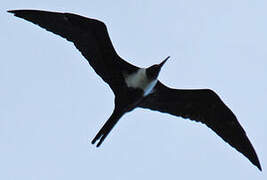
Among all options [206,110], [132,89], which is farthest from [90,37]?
[206,110]

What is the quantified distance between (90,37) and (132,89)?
1.10m

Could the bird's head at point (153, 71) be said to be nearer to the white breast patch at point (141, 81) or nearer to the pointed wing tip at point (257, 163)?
the white breast patch at point (141, 81)

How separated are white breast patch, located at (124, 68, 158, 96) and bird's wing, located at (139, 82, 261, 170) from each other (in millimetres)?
328

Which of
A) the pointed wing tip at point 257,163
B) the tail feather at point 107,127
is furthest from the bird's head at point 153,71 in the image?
the pointed wing tip at point 257,163

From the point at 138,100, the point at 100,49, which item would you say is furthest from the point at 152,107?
the point at 100,49

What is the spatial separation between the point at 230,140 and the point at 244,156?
0.36 m

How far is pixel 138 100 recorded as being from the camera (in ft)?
39.0

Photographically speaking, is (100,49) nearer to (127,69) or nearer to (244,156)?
(127,69)

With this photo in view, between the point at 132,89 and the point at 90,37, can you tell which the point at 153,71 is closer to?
the point at 132,89

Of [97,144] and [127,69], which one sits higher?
[127,69]

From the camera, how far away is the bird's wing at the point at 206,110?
40.3 ft

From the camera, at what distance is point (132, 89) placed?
1182cm

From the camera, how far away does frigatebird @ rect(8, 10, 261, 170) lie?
11.8 metres

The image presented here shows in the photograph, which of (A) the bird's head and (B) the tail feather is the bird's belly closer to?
(A) the bird's head
